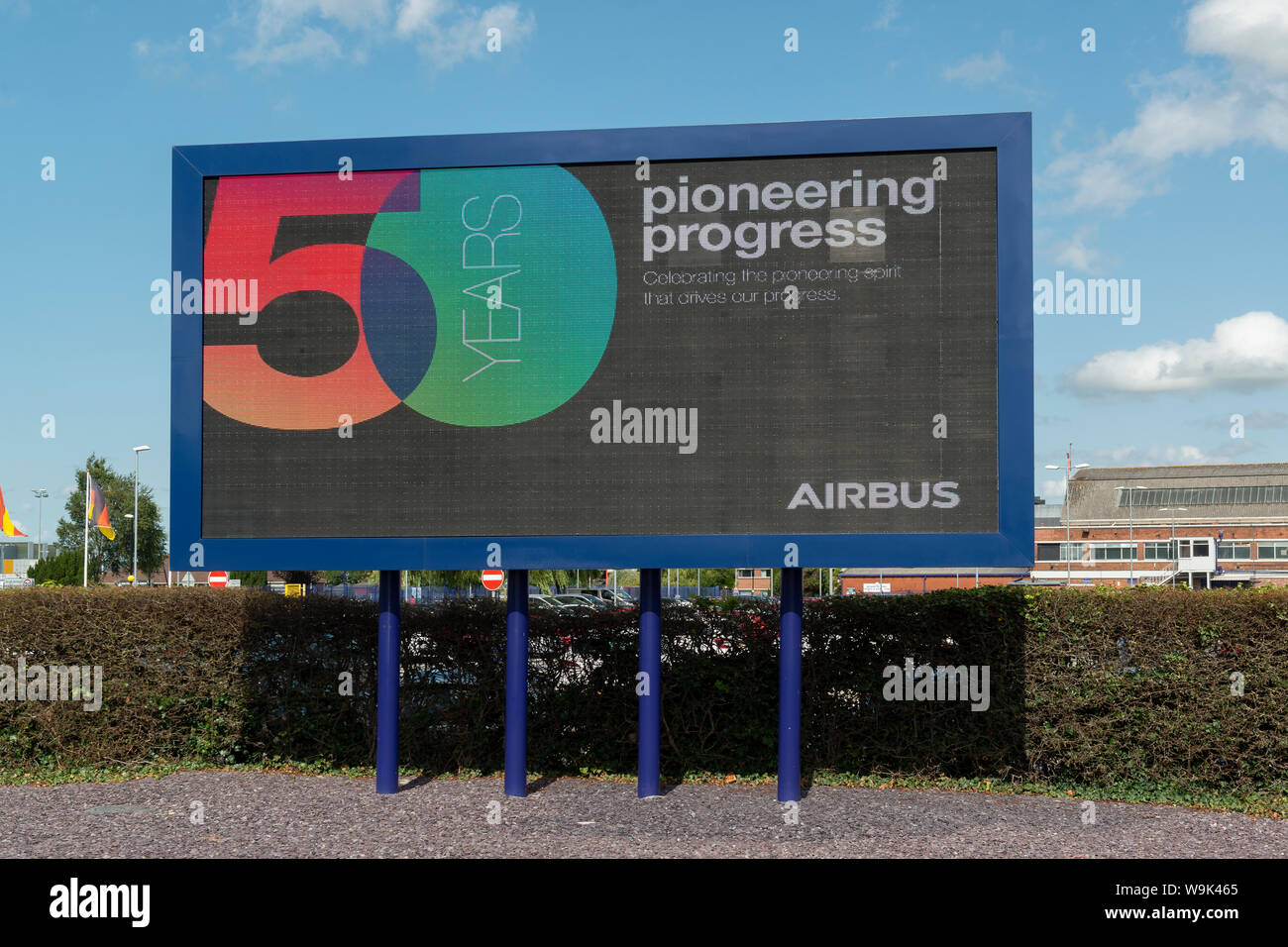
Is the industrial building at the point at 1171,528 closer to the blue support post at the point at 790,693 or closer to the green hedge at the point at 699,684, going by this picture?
the green hedge at the point at 699,684

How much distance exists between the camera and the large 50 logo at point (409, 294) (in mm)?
7836

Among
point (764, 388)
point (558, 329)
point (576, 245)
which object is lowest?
point (764, 388)

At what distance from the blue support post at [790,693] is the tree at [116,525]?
202 feet

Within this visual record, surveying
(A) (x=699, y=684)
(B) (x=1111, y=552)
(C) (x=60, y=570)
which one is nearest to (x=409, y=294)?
(A) (x=699, y=684)

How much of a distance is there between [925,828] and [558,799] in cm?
295

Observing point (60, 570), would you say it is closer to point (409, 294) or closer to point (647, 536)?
point (409, 294)

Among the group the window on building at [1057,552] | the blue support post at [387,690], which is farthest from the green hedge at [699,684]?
the window on building at [1057,552]

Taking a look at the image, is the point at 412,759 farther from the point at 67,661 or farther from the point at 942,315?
the point at 942,315

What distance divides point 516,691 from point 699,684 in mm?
1740

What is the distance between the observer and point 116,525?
60.8m

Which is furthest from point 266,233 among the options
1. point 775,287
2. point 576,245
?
point 775,287

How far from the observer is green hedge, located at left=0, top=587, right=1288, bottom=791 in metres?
8.45

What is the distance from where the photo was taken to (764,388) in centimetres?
766

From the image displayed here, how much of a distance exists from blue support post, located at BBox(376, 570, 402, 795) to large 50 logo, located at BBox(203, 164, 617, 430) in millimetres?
1677
